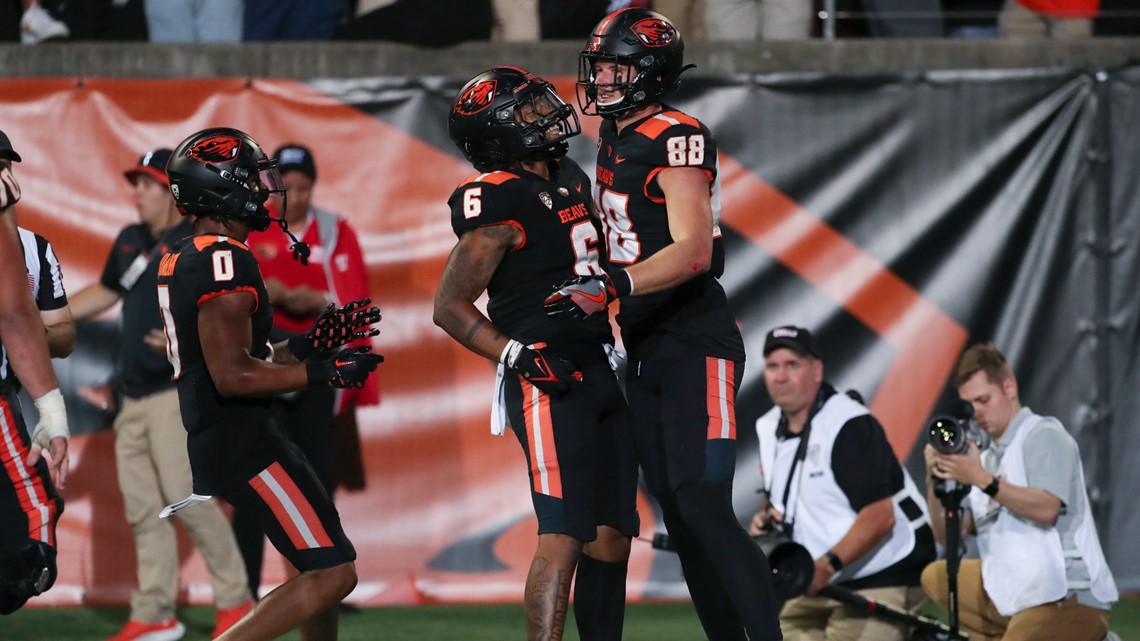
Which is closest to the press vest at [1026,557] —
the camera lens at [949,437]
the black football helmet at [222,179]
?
the camera lens at [949,437]

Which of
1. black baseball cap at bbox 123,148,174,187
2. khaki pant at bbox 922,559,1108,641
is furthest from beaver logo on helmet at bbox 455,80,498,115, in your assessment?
khaki pant at bbox 922,559,1108,641

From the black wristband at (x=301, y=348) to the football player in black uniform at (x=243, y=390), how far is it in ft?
0.37

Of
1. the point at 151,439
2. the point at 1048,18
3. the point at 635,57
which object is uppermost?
the point at 1048,18

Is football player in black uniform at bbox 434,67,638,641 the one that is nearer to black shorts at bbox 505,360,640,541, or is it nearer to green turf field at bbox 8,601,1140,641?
black shorts at bbox 505,360,640,541

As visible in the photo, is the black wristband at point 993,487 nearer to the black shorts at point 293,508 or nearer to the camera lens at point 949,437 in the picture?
the camera lens at point 949,437

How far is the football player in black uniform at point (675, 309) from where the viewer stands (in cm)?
460

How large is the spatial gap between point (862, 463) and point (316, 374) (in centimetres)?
223

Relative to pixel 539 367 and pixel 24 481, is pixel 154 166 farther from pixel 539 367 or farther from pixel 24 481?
pixel 539 367

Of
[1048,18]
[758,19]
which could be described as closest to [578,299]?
[758,19]

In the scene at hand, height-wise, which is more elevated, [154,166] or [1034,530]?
[154,166]

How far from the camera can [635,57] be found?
4.83 m

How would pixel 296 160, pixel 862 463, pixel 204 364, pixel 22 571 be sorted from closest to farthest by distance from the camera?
pixel 22 571 < pixel 204 364 < pixel 862 463 < pixel 296 160

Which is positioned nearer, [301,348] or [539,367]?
[539,367]

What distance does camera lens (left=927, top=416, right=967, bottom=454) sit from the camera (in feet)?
17.9
